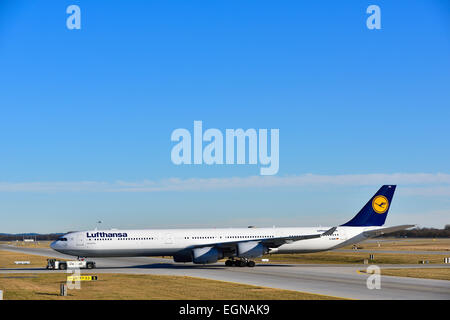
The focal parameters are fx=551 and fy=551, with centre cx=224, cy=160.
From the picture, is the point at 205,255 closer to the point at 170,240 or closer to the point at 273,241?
the point at 170,240

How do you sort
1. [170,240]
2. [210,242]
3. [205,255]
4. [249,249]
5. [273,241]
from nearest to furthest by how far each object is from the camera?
1. [249,249]
2. [205,255]
3. [273,241]
4. [170,240]
5. [210,242]

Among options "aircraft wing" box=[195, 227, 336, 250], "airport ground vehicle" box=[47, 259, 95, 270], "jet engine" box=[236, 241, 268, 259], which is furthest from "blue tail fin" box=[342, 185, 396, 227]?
"airport ground vehicle" box=[47, 259, 95, 270]

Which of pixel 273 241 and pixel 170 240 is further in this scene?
pixel 170 240

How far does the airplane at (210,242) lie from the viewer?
5672 cm

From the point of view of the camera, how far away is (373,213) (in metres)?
62.3

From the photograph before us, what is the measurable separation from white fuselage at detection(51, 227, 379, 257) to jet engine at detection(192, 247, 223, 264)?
1.29 metres

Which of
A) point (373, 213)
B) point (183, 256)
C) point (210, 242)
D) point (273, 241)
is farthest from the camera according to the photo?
point (373, 213)

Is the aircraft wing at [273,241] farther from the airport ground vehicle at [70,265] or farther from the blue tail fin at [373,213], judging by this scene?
the airport ground vehicle at [70,265]

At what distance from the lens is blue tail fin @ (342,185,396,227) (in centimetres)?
6206

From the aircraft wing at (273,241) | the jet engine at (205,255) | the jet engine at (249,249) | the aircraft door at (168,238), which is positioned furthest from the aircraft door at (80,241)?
the jet engine at (249,249)

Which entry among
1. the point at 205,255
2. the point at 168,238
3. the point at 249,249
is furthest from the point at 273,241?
the point at 168,238

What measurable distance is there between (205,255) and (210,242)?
2.45m

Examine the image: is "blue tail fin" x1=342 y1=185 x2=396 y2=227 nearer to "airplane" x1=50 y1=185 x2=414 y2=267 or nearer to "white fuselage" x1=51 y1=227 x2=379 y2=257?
"airplane" x1=50 y1=185 x2=414 y2=267
